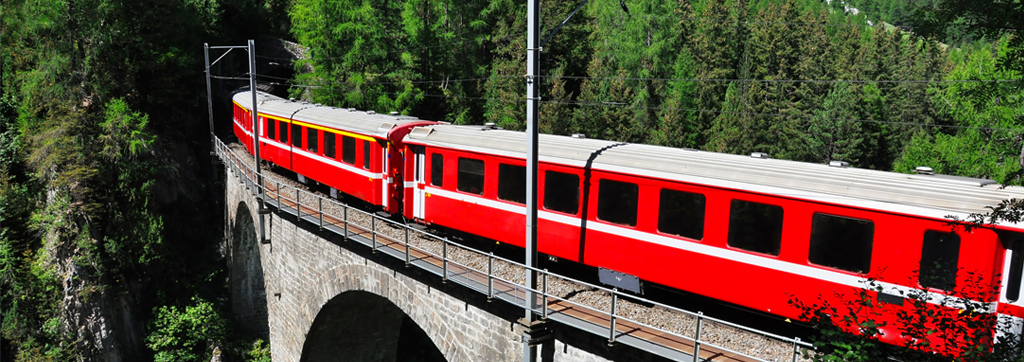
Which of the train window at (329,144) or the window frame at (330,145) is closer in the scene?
the window frame at (330,145)

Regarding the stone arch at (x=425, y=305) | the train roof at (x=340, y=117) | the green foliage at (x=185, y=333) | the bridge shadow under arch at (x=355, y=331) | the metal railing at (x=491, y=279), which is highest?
the train roof at (x=340, y=117)

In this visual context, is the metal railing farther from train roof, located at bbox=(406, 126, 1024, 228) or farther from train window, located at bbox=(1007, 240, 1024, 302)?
train window, located at bbox=(1007, 240, 1024, 302)

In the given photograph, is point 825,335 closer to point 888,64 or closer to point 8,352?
point 8,352

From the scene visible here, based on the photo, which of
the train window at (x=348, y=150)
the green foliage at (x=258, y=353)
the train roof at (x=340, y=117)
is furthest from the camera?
the green foliage at (x=258, y=353)

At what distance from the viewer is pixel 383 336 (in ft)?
65.5

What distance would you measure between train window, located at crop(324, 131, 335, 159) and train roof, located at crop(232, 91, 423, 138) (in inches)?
12.1

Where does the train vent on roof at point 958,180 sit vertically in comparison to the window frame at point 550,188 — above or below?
above

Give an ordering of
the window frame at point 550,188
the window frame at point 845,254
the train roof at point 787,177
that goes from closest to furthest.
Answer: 1. the train roof at point 787,177
2. the window frame at point 845,254
3. the window frame at point 550,188

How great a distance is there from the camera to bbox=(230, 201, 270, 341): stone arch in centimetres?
3030

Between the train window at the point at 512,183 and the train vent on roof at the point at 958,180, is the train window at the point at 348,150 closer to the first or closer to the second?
the train window at the point at 512,183

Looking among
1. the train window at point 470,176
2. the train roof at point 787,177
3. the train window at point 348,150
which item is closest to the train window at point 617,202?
the train roof at point 787,177

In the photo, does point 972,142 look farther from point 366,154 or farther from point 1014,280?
point 366,154

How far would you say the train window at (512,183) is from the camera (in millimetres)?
12531

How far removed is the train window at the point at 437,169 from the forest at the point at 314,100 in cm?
1001
